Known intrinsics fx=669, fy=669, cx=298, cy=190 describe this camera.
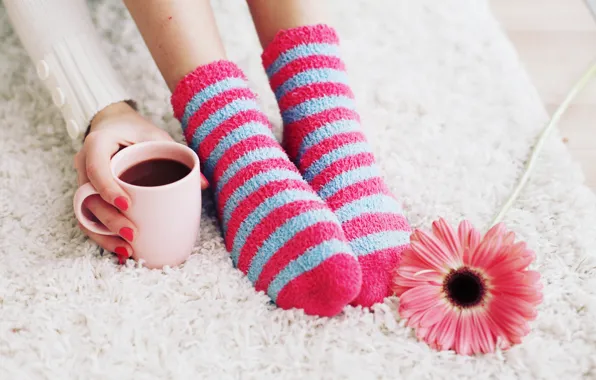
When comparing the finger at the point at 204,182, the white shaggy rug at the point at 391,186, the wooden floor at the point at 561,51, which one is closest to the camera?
the white shaggy rug at the point at 391,186

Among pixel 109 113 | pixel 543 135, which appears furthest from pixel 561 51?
pixel 109 113

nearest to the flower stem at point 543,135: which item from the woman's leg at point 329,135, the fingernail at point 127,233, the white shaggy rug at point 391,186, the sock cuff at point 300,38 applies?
the white shaggy rug at point 391,186

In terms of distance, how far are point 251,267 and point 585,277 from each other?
13.2 inches

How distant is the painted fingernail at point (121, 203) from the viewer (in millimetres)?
589

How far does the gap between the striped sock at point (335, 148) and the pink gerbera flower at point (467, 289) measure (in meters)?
0.04

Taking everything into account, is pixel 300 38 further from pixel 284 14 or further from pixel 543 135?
pixel 543 135

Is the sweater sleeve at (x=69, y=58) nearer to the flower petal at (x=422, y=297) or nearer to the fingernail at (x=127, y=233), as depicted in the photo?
the fingernail at (x=127, y=233)

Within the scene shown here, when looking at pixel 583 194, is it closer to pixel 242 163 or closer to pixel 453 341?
pixel 453 341

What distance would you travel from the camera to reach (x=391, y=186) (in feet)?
2.55

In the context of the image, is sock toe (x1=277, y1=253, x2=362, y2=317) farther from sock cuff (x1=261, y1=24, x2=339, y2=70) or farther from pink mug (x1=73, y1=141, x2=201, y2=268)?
sock cuff (x1=261, y1=24, x2=339, y2=70)

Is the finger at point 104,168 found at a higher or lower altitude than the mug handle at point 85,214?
higher

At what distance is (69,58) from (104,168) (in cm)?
20

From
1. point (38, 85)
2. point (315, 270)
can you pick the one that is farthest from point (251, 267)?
point (38, 85)

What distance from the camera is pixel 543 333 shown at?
0.61 m
